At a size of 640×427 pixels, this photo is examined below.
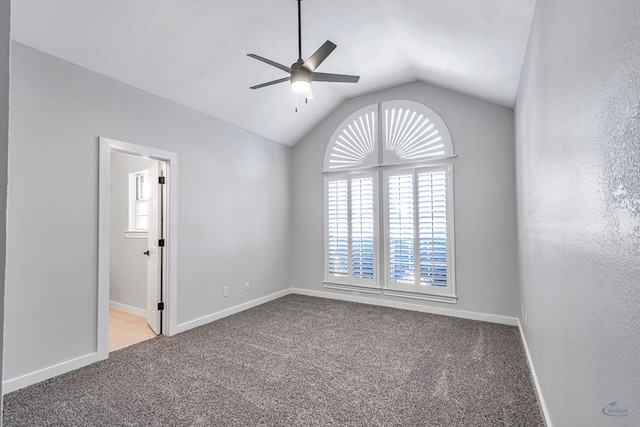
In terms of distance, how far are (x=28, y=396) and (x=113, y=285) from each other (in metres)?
2.67

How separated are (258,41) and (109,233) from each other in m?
2.48

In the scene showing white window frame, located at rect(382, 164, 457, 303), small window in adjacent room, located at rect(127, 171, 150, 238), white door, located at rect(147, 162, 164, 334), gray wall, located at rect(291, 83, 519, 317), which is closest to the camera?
white door, located at rect(147, 162, 164, 334)

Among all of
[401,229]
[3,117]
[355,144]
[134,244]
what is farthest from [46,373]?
[355,144]

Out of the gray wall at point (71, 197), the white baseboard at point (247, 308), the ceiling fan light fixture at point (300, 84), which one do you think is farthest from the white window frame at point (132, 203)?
the ceiling fan light fixture at point (300, 84)

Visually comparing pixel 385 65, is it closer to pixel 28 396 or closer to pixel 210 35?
pixel 210 35

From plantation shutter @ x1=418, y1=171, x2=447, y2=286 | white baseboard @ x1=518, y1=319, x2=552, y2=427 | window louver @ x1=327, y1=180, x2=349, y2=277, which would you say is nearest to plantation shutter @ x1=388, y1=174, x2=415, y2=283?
plantation shutter @ x1=418, y1=171, x2=447, y2=286

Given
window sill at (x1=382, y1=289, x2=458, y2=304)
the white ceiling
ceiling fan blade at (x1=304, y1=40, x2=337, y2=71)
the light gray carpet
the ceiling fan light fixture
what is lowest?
the light gray carpet

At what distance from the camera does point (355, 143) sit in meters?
5.04

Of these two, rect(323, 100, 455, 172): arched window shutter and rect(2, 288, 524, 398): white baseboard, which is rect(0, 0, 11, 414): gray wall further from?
rect(323, 100, 455, 172): arched window shutter

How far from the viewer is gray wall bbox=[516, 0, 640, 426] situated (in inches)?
33.0

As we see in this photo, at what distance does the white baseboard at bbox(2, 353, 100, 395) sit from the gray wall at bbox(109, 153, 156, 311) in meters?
1.59

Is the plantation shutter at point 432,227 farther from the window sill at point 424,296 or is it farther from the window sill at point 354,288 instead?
the window sill at point 354,288

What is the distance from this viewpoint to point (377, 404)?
2.27 metres

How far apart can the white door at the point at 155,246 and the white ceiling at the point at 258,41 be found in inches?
40.1
